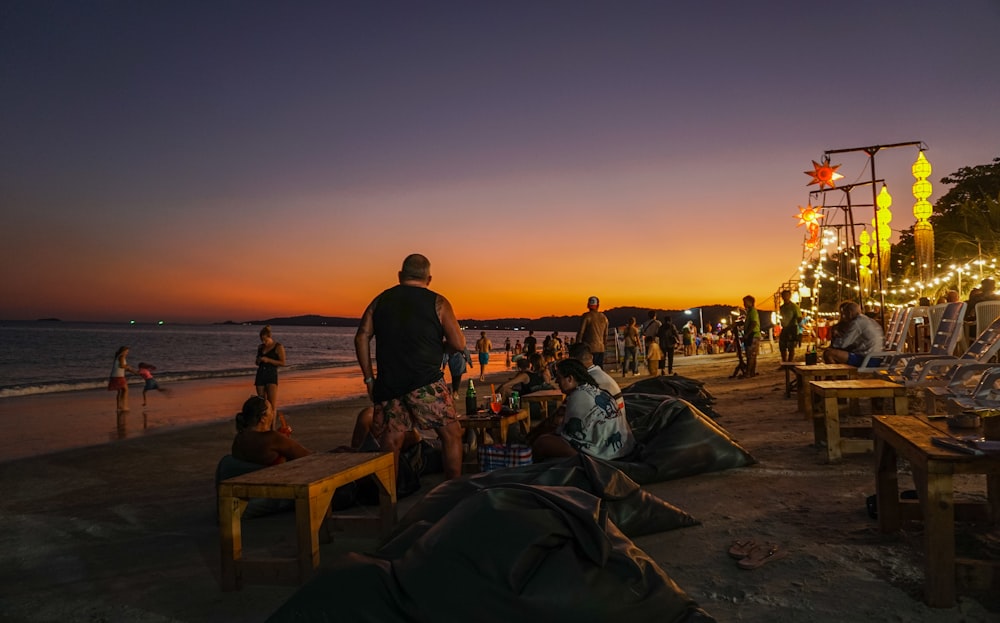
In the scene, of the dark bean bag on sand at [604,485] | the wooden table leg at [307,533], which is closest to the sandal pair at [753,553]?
the dark bean bag on sand at [604,485]

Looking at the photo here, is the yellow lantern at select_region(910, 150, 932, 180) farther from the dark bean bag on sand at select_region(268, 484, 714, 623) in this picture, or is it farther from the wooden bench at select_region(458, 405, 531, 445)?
the dark bean bag on sand at select_region(268, 484, 714, 623)

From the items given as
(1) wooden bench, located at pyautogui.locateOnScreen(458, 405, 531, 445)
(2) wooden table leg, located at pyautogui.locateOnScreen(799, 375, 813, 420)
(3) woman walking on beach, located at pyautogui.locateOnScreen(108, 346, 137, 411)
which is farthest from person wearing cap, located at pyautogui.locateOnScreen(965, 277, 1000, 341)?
(3) woman walking on beach, located at pyautogui.locateOnScreen(108, 346, 137, 411)

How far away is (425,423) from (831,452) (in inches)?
136

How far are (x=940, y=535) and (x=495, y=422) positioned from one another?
427cm

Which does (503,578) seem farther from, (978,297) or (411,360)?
(978,297)

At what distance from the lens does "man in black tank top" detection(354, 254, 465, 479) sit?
462 centimetres

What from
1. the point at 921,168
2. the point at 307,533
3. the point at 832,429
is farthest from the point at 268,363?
the point at 921,168

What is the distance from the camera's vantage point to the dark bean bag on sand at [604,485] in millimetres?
Result: 3852

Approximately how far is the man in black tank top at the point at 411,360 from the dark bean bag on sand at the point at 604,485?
801 mm

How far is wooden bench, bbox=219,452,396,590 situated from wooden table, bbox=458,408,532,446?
2729mm

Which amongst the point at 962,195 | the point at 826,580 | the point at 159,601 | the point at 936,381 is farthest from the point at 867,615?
the point at 962,195

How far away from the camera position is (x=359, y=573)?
2508 millimetres

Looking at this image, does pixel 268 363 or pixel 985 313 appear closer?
pixel 985 313

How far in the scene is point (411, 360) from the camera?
15.2ft
